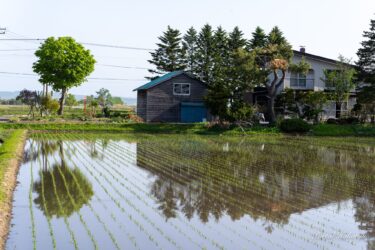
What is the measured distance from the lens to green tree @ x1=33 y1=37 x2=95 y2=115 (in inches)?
1543

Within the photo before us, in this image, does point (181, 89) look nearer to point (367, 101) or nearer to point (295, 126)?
point (295, 126)

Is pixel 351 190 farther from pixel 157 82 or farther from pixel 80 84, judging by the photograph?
pixel 80 84

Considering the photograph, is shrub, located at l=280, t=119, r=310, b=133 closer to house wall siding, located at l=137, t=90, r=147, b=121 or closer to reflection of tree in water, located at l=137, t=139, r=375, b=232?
reflection of tree in water, located at l=137, t=139, r=375, b=232

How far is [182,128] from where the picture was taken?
3036cm

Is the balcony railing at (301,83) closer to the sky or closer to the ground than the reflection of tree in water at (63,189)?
closer to the sky

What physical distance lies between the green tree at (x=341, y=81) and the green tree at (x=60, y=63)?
2028 centimetres

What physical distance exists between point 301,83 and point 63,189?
2710 cm

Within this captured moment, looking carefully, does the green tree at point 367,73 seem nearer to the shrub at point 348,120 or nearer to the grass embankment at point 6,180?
the shrub at point 348,120

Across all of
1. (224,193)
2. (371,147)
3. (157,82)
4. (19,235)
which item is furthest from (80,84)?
(19,235)

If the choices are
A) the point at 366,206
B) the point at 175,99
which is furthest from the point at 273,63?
the point at 366,206

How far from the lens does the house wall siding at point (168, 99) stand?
34.2 metres

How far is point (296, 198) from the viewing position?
32.4 ft

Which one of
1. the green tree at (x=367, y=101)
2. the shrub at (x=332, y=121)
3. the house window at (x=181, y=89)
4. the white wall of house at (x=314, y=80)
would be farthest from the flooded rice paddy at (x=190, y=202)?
the white wall of house at (x=314, y=80)

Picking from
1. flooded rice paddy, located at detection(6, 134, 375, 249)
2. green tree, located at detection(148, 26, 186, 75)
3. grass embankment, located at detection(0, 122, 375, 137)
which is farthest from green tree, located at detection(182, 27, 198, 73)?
flooded rice paddy, located at detection(6, 134, 375, 249)
